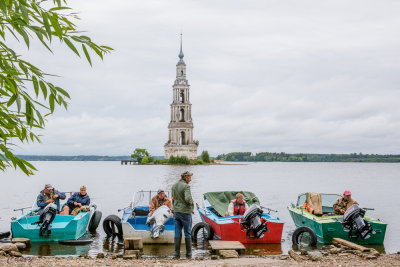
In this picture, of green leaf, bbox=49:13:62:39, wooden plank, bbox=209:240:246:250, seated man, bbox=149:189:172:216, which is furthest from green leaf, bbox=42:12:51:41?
seated man, bbox=149:189:172:216

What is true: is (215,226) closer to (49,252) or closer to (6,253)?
(49,252)

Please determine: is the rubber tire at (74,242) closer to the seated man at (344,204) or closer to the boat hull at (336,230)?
the boat hull at (336,230)

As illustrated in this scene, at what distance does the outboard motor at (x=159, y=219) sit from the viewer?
552 inches

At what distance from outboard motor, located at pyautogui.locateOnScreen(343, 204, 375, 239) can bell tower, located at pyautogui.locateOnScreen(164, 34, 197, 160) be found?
4987 inches

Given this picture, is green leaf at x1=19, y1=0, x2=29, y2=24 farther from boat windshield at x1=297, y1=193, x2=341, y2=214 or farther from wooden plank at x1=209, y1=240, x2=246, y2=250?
boat windshield at x1=297, y1=193, x2=341, y2=214

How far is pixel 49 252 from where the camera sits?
1377 centimetres

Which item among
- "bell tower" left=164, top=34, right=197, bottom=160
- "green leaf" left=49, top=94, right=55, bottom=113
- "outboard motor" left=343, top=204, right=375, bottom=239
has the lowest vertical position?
"outboard motor" left=343, top=204, right=375, bottom=239

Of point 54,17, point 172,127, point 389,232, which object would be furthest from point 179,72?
point 54,17

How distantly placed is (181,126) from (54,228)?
421 ft

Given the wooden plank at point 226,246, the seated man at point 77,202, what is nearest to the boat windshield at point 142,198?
the seated man at point 77,202

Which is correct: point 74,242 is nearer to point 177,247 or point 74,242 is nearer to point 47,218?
point 47,218

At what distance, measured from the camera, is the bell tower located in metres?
142

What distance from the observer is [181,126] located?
142875 millimetres

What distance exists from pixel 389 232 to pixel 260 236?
884cm
